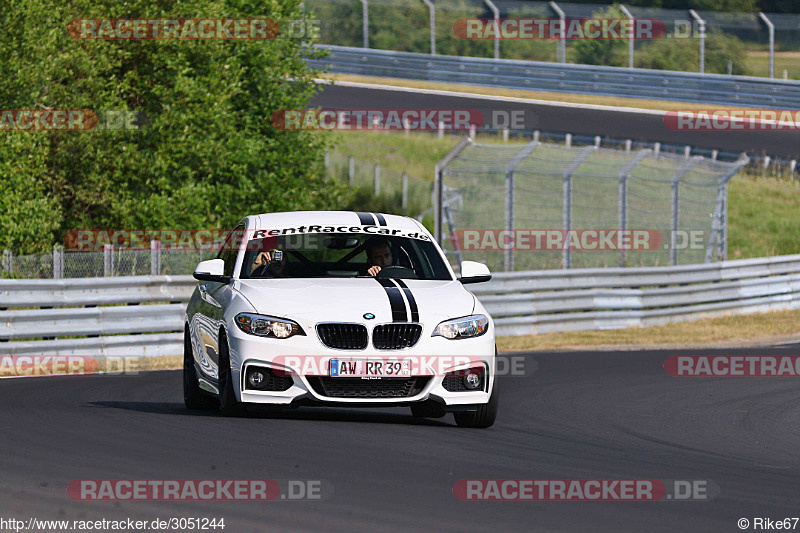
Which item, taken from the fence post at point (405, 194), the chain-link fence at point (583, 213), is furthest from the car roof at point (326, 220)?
the fence post at point (405, 194)

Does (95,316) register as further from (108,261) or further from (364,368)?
(364,368)

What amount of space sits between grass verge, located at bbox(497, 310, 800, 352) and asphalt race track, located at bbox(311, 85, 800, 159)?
61.2 ft

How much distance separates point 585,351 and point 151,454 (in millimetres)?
11618

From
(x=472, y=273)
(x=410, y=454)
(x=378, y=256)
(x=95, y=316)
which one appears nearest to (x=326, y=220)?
(x=378, y=256)

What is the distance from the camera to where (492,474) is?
25.7ft

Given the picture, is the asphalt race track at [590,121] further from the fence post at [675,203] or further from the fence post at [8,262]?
the fence post at [8,262]

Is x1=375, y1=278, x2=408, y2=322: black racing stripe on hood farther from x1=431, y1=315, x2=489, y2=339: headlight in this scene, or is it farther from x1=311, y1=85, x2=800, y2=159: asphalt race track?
x1=311, y1=85, x2=800, y2=159: asphalt race track

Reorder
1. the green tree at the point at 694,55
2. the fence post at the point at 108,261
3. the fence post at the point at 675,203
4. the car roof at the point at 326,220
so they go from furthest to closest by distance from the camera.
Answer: the green tree at the point at 694,55
the fence post at the point at 675,203
the fence post at the point at 108,261
the car roof at the point at 326,220

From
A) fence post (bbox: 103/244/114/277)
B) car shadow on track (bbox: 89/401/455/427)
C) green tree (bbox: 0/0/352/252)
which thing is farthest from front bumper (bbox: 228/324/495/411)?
green tree (bbox: 0/0/352/252)

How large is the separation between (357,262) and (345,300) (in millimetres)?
1330

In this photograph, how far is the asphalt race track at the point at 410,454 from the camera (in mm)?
6574

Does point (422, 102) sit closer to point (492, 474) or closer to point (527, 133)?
point (527, 133)

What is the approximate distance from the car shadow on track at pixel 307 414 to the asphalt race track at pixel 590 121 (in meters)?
32.7

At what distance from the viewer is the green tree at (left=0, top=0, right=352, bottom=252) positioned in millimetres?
24203
